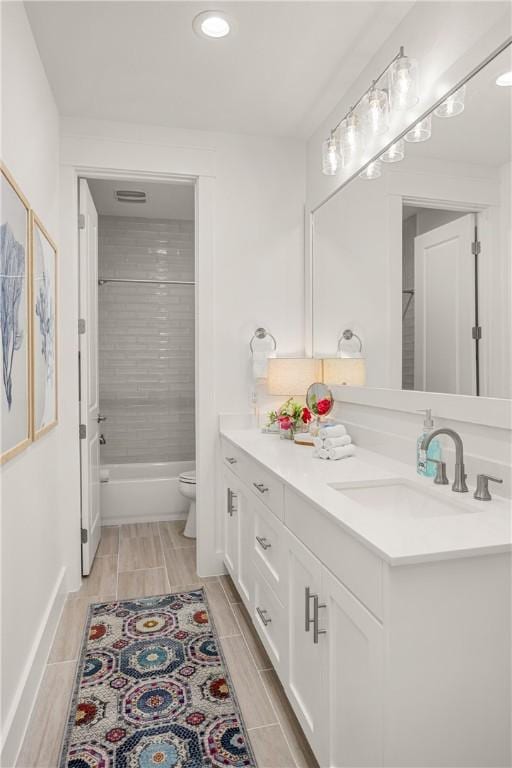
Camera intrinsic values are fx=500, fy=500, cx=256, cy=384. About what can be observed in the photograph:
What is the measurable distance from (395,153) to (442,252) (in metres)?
0.52

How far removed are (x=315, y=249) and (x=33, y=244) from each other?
1561 millimetres

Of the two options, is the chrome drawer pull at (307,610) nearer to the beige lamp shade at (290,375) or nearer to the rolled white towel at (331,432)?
the rolled white towel at (331,432)

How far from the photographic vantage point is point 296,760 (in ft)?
5.03

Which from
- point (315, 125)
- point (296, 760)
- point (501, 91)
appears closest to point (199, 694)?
point (296, 760)

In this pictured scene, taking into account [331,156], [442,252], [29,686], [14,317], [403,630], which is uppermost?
[331,156]

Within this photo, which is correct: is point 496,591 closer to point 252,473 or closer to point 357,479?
point 357,479

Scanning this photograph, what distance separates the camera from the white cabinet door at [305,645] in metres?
1.37

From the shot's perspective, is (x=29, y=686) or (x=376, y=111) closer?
(x=29, y=686)

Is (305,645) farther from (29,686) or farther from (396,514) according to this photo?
(29,686)

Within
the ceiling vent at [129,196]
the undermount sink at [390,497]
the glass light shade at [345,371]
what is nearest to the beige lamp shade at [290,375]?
the glass light shade at [345,371]

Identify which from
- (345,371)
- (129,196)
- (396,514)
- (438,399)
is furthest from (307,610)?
(129,196)

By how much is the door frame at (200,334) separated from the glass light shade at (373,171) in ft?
3.17

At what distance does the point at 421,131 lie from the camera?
1808 millimetres

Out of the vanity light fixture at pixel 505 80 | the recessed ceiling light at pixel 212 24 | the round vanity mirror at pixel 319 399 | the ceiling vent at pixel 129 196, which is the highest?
the recessed ceiling light at pixel 212 24
